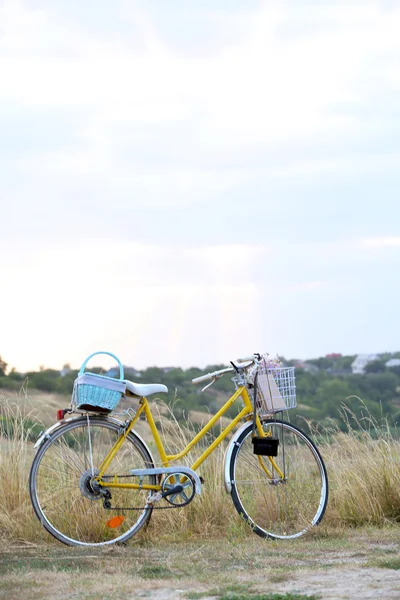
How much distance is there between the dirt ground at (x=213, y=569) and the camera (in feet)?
16.0

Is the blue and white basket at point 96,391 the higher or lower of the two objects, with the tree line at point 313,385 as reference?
lower

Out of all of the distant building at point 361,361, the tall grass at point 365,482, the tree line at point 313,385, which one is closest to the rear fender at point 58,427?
the tree line at point 313,385

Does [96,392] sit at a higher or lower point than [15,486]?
higher

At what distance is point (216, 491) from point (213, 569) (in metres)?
1.66

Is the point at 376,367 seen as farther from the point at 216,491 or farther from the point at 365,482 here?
the point at 216,491

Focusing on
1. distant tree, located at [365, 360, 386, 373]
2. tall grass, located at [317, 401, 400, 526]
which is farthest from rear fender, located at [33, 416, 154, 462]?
distant tree, located at [365, 360, 386, 373]

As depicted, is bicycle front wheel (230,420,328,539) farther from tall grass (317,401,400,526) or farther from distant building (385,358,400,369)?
distant building (385,358,400,369)

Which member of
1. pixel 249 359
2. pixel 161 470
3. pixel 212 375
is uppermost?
pixel 249 359

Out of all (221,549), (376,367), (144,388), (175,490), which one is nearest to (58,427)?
(144,388)

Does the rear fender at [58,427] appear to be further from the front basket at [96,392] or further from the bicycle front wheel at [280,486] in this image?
the bicycle front wheel at [280,486]

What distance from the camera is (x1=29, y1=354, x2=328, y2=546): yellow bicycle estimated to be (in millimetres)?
6500

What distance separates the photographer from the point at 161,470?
6.46m

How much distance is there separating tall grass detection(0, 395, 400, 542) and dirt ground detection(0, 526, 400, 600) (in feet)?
0.85

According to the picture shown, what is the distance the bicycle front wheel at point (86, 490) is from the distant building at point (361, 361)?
3656cm
